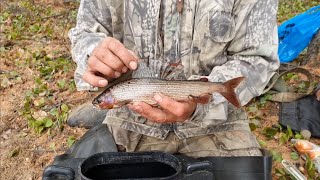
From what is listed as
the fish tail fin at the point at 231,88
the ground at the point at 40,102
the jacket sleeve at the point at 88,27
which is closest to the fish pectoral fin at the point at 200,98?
the fish tail fin at the point at 231,88

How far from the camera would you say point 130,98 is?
246 centimetres

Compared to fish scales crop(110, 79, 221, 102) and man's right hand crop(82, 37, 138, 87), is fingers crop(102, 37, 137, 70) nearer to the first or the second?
man's right hand crop(82, 37, 138, 87)

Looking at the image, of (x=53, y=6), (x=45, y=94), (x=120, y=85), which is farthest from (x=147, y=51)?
(x=53, y=6)

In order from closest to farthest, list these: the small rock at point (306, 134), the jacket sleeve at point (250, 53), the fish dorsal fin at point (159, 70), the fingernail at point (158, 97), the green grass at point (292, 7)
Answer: the fingernail at point (158, 97), the fish dorsal fin at point (159, 70), the jacket sleeve at point (250, 53), the small rock at point (306, 134), the green grass at point (292, 7)

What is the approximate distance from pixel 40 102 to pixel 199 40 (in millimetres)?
2558

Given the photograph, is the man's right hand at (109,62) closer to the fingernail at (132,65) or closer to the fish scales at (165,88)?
the fingernail at (132,65)

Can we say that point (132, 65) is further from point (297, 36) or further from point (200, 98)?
point (297, 36)

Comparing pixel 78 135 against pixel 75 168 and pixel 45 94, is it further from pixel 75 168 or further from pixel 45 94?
pixel 75 168

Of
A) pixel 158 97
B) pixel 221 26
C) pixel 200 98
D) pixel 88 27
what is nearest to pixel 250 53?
pixel 221 26

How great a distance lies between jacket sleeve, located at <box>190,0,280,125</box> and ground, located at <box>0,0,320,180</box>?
3.58 feet

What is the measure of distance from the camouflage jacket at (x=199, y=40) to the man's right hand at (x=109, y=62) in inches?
13.9

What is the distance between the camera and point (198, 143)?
3086 millimetres

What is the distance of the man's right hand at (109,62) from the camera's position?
235cm

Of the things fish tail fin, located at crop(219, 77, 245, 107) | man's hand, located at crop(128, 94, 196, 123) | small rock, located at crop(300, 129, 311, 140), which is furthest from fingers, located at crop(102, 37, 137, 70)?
small rock, located at crop(300, 129, 311, 140)
